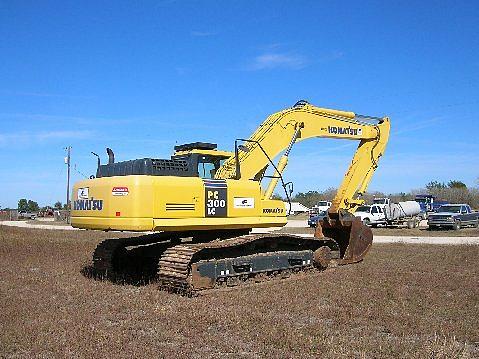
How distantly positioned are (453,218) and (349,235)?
23943mm

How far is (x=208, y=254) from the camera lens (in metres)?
11.8

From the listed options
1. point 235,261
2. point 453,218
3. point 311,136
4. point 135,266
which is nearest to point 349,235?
point 311,136

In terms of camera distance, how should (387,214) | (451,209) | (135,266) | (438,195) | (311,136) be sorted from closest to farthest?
(135,266)
(311,136)
(451,209)
(387,214)
(438,195)

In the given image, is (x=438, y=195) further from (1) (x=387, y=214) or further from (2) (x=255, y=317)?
(2) (x=255, y=317)

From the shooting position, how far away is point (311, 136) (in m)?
15.4

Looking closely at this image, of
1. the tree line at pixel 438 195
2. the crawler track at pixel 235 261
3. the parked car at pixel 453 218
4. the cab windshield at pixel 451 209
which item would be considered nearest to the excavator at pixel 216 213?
the crawler track at pixel 235 261

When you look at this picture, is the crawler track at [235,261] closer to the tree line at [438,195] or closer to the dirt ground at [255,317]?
the dirt ground at [255,317]

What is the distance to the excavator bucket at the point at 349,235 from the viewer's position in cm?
1551

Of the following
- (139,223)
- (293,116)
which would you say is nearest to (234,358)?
(139,223)

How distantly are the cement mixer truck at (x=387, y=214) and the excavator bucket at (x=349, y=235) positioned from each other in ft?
78.0

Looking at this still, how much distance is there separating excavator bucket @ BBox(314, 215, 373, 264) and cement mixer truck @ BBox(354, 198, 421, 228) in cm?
2378

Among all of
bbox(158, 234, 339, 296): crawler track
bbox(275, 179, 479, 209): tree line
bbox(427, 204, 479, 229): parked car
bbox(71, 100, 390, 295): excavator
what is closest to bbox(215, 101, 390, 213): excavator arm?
bbox(71, 100, 390, 295): excavator

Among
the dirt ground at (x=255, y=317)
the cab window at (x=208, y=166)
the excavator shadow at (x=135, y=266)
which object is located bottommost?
the dirt ground at (x=255, y=317)

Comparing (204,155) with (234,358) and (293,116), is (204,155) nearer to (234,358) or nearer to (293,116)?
(293,116)
